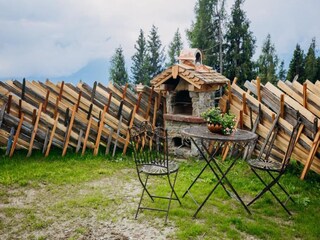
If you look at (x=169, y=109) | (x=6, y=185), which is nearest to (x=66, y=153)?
(x=6, y=185)

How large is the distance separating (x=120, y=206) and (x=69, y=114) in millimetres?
3537

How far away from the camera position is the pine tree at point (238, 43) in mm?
25656

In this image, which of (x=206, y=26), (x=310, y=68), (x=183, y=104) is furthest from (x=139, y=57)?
(x=183, y=104)

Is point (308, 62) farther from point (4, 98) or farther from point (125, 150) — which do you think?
point (4, 98)

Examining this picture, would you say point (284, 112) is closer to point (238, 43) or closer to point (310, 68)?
point (238, 43)

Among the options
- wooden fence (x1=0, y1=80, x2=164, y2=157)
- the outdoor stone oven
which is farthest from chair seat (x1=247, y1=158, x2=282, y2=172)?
wooden fence (x1=0, y1=80, x2=164, y2=157)

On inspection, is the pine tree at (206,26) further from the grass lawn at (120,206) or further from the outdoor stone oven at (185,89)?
the grass lawn at (120,206)

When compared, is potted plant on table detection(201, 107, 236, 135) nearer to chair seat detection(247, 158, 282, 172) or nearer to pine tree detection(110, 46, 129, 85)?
chair seat detection(247, 158, 282, 172)

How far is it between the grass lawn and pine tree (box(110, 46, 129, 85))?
2877cm

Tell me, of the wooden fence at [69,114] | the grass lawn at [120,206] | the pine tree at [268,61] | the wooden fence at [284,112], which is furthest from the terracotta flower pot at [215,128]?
the pine tree at [268,61]

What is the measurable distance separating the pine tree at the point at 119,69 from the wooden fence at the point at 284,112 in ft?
93.7

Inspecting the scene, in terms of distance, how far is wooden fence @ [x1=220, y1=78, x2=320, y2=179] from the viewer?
6.54 m

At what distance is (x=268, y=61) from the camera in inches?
1220

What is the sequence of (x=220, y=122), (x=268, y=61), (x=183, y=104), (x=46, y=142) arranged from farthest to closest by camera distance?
1. (x=268, y=61)
2. (x=183, y=104)
3. (x=46, y=142)
4. (x=220, y=122)
